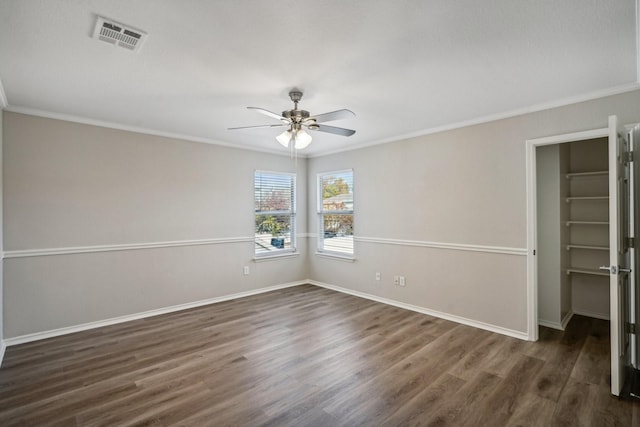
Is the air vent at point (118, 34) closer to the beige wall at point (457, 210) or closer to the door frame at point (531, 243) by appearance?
the beige wall at point (457, 210)

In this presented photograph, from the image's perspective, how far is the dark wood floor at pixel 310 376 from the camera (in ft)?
6.88

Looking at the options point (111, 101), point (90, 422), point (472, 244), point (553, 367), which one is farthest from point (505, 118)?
point (90, 422)

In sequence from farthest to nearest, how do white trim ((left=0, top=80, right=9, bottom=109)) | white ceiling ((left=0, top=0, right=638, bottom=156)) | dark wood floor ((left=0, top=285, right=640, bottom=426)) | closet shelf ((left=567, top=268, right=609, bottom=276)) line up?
1. closet shelf ((left=567, top=268, right=609, bottom=276))
2. white trim ((left=0, top=80, right=9, bottom=109))
3. dark wood floor ((left=0, top=285, right=640, bottom=426))
4. white ceiling ((left=0, top=0, right=638, bottom=156))

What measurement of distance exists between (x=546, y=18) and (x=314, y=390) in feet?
9.63

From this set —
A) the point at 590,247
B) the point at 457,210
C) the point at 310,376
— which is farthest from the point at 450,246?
the point at 310,376

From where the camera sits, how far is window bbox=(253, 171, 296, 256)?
17.3 feet

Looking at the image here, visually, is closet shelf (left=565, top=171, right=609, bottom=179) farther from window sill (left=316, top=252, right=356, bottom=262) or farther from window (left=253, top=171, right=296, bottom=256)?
window (left=253, top=171, right=296, bottom=256)

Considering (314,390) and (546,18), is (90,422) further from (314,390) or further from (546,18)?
(546,18)

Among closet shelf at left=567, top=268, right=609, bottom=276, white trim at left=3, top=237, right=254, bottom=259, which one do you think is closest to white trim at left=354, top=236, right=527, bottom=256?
closet shelf at left=567, top=268, right=609, bottom=276

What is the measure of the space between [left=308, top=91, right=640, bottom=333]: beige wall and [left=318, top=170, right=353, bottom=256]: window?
0.74 ft

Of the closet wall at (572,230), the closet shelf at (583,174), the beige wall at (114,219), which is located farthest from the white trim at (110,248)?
the closet shelf at (583,174)

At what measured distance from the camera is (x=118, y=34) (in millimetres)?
1877

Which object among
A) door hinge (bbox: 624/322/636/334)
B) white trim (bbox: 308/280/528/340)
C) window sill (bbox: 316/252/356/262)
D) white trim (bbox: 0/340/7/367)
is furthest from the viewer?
window sill (bbox: 316/252/356/262)

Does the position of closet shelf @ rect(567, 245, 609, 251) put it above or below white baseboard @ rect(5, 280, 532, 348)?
above
